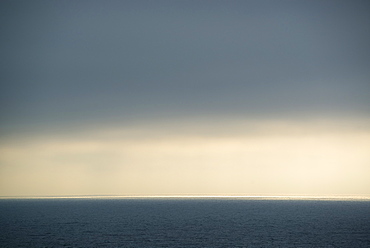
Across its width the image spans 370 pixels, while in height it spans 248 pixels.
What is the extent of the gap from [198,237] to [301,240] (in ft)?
83.9

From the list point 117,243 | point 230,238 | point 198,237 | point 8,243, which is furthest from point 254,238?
point 8,243

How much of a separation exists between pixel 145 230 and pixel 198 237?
75.8 feet

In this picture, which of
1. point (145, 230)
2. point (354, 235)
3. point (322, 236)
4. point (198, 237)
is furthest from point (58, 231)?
point (354, 235)

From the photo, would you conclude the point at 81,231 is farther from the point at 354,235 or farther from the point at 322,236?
the point at 354,235

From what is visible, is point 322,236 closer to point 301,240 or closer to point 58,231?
point 301,240

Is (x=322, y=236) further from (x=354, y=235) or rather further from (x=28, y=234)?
(x=28, y=234)

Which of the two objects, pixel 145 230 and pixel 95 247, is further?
pixel 145 230

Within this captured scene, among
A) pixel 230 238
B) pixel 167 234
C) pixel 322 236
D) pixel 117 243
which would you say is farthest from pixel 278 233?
pixel 117 243

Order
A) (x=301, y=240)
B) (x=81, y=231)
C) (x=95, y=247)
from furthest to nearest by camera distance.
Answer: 1. (x=81, y=231)
2. (x=301, y=240)
3. (x=95, y=247)

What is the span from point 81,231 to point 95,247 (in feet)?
110

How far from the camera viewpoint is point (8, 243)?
92.4m

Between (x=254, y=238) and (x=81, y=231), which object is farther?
(x=81, y=231)

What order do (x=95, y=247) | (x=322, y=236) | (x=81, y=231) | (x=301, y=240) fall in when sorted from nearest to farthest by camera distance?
(x=95, y=247), (x=301, y=240), (x=322, y=236), (x=81, y=231)

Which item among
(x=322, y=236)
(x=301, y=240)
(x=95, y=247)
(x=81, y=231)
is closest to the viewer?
(x=95, y=247)
